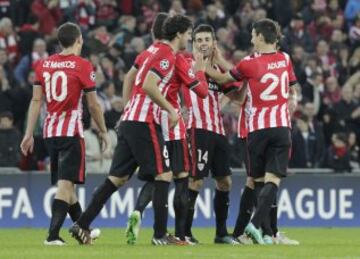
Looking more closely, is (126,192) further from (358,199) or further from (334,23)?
(334,23)

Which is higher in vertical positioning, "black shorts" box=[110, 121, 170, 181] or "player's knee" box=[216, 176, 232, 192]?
"black shorts" box=[110, 121, 170, 181]

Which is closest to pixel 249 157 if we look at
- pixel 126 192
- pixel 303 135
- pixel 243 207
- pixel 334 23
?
pixel 243 207

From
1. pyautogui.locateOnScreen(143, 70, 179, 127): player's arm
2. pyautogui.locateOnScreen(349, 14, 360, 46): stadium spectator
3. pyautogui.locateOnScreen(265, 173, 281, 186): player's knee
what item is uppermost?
pyautogui.locateOnScreen(349, 14, 360, 46): stadium spectator

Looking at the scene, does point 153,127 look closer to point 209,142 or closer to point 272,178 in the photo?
point 272,178

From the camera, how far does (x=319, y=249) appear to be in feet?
47.4

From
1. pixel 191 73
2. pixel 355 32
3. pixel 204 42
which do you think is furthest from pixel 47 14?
pixel 191 73

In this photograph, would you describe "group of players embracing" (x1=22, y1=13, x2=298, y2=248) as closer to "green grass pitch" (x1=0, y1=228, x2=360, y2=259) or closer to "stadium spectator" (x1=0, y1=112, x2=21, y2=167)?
"green grass pitch" (x1=0, y1=228, x2=360, y2=259)

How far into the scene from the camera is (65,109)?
48.5ft

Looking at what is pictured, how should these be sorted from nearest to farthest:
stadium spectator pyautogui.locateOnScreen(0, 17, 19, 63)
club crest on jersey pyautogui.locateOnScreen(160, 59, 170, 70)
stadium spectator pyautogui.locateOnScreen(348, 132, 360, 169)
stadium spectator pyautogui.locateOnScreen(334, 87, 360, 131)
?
club crest on jersey pyautogui.locateOnScreen(160, 59, 170, 70)
stadium spectator pyautogui.locateOnScreen(348, 132, 360, 169)
stadium spectator pyautogui.locateOnScreen(334, 87, 360, 131)
stadium spectator pyautogui.locateOnScreen(0, 17, 19, 63)

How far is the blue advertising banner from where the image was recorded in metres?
21.2

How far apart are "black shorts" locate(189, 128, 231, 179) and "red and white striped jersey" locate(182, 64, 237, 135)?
67mm

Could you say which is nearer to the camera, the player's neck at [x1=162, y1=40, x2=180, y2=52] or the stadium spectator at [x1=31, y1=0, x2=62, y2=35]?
the player's neck at [x1=162, y1=40, x2=180, y2=52]

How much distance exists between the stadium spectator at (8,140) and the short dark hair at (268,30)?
7.41 meters

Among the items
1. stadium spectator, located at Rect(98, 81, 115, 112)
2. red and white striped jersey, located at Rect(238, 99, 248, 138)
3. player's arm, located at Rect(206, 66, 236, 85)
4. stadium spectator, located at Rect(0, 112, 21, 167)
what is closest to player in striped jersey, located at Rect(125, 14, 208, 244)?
player's arm, located at Rect(206, 66, 236, 85)
